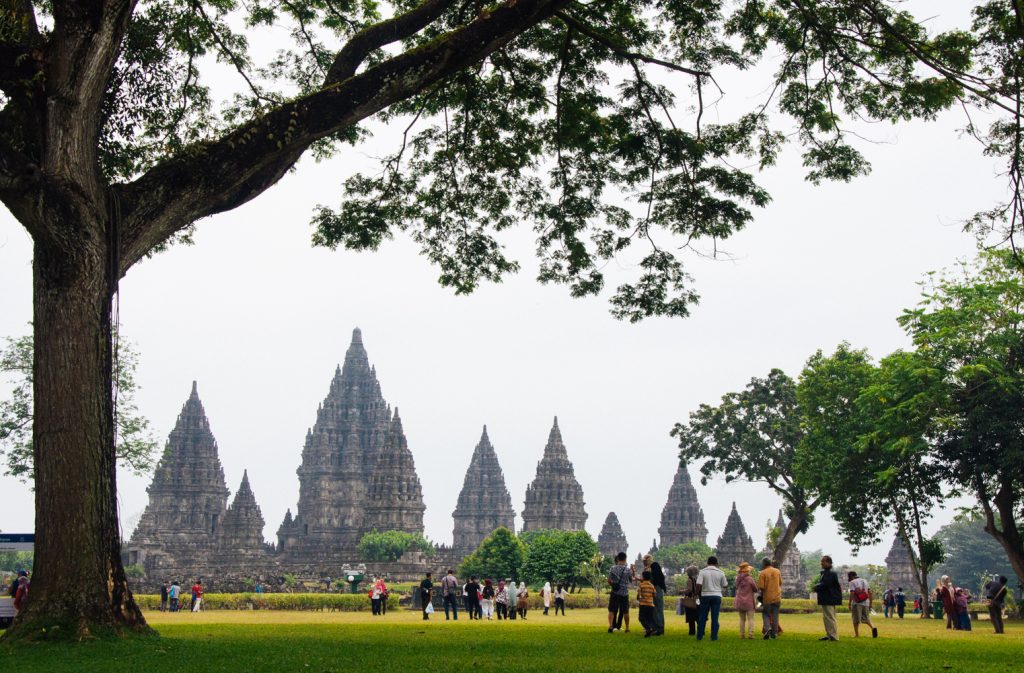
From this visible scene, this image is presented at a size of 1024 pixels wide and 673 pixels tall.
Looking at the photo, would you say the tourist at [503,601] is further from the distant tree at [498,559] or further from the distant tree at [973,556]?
the distant tree at [973,556]

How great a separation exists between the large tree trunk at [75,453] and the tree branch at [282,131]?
0.77 m

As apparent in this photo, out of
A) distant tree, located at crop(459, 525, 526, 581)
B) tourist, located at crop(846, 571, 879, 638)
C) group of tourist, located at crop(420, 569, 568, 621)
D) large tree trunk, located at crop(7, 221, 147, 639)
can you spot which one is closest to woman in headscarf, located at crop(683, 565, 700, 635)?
tourist, located at crop(846, 571, 879, 638)

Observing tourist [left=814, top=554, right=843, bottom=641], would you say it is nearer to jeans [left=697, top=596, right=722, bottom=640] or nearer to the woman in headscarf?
jeans [left=697, top=596, right=722, bottom=640]

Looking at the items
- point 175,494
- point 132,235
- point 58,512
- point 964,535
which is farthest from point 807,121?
point 964,535

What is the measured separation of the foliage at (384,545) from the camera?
262ft

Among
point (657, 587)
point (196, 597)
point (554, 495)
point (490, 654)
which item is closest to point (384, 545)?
point (554, 495)

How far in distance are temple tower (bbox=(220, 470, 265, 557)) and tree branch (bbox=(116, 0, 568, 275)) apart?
237 ft

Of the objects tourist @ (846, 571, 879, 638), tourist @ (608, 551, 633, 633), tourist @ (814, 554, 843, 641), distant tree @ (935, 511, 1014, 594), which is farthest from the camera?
distant tree @ (935, 511, 1014, 594)

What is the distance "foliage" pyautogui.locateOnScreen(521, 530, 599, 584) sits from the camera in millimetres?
58594

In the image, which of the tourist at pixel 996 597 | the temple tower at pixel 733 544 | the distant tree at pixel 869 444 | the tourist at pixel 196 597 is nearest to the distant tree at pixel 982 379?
the distant tree at pixel 869 444

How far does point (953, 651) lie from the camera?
14.6 meters

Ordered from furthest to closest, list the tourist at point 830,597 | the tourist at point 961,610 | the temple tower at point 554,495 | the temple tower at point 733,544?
the temple tower at point 554,495
the temple tower at point 733,544
the tourist at point 961,610
the tourist at point 830,597

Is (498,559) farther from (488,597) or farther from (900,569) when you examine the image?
(900,569)

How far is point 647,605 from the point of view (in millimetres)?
16422
